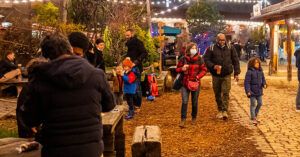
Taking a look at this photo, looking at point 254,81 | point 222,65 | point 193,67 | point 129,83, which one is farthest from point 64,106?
point 222,65

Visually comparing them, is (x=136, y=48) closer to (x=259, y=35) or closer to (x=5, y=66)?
(x=5, y=66)

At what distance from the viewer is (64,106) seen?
2.55 m

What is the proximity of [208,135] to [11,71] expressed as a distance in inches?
294

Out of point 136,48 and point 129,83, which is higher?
point 136,48

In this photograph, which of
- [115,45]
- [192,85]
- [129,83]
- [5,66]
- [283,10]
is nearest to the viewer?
[192,85]

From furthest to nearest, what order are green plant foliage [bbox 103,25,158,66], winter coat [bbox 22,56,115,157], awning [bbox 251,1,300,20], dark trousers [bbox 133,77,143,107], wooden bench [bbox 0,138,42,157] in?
green plant foliage [bbox 103,25,158,66]
awning [bbox 251,1,300,20]
dark trousers [bbox 133,77,143,107]
wooden bench [bbox 0,138,42,157]
winter coat [bbox 22,56,115,157]

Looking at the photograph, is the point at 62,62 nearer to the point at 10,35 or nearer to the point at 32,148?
the point at 32,148

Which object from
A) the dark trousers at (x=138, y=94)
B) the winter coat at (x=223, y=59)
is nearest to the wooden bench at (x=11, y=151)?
the dark trousers at (x=138, y=94)

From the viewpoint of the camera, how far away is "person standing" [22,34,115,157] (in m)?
2.51

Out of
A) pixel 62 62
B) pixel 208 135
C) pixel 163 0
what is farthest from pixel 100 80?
pixel 163 0

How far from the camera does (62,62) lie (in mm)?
2535

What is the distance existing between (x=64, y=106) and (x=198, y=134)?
477cm

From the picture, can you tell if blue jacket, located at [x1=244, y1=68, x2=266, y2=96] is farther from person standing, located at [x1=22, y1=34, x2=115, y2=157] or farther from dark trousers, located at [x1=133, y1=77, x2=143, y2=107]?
person standing, located at [x1=22, y1=34, x2=115, y2=157]

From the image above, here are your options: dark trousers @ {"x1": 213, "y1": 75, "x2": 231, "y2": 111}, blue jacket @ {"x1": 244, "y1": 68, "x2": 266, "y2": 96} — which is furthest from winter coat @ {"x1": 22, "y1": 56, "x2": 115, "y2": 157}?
dark trousers @ {"x1": 213, "y1": 75, "x2": 231, "y2": 111}
